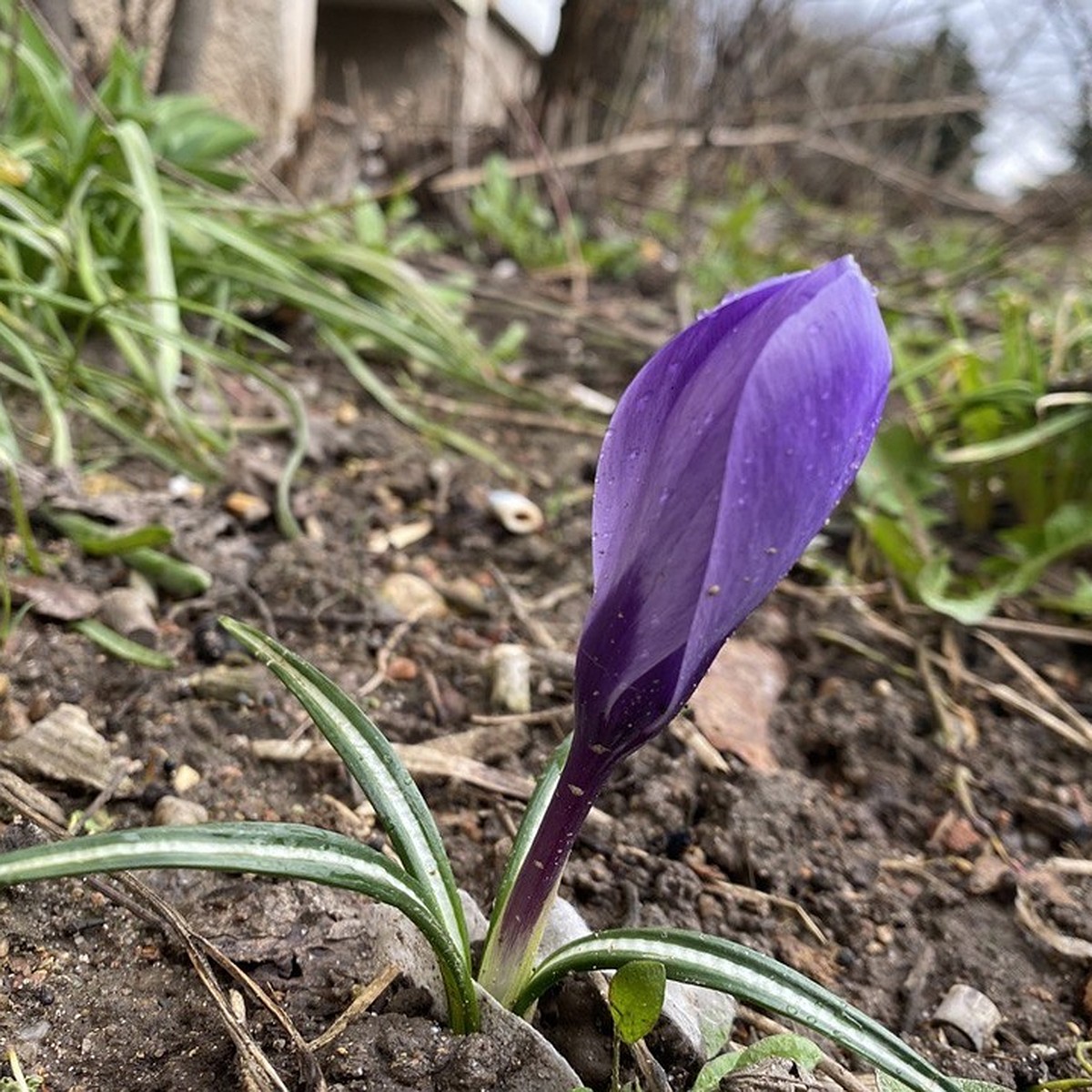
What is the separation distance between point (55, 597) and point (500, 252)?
2586 mm

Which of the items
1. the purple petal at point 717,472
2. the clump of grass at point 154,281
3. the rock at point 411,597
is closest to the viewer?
the purple petal at point 717,472

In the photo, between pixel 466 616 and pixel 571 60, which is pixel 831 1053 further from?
pixel 571 60

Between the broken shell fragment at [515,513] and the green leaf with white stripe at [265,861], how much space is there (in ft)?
3.55

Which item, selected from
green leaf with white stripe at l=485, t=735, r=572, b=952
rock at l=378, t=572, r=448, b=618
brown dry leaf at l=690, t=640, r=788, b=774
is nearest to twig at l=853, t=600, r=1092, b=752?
brown dry leaf at l=690, t=640, r=788, b=774

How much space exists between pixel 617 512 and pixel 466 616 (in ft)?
2.89

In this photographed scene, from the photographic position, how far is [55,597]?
4.21ft

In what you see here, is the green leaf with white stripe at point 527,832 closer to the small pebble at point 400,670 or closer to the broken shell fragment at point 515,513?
the small pebble at point 400,670

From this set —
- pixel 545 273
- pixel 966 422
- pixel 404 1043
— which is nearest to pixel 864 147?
pixel 545 273

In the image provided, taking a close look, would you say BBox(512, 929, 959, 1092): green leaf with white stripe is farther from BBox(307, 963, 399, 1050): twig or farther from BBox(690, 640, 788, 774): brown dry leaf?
A: BBox(690, 640, 788, 774): brown dry leaf

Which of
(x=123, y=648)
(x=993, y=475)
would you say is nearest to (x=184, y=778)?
(x=123, y=648)

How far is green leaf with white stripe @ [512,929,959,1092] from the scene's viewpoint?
71cm

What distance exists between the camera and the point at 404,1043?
2.57ft

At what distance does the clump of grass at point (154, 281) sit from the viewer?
1644mm

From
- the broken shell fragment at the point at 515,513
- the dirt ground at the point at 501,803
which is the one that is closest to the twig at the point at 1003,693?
the dirt ground at the point at 501,803
